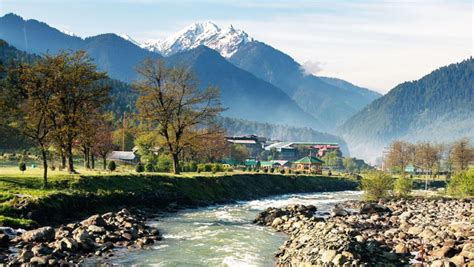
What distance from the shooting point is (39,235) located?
36281 mm

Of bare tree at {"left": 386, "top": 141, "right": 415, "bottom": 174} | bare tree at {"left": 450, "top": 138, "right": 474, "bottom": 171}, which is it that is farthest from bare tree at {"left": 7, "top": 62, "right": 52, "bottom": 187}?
bare tree at {"left": 386, "top": 141, "right": 415, "bottom": 174}

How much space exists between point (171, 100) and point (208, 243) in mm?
44020

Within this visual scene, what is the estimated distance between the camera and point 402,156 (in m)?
179

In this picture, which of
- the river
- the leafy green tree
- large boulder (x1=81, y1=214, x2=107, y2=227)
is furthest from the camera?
the leafy green tree

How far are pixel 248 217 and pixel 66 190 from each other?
71.9ft

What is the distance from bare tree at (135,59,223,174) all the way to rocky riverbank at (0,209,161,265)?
36.8m

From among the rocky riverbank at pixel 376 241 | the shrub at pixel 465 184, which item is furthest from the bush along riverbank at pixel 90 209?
the shrub at pixel 465 184

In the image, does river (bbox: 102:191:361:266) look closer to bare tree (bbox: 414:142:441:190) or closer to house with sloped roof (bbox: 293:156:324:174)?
house with sloped roof (bbox: 293:156:324:174)

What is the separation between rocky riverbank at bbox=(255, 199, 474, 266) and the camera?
3300cm

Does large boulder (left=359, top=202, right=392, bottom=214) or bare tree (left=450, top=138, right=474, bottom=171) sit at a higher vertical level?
bare tree (left=450, top=138, right=474, bottom=171)

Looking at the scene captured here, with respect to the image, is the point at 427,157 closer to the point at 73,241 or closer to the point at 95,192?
the point at 95,192

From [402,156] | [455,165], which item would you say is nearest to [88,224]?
[455,165]

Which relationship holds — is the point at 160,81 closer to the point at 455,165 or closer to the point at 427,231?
the point at 427,231

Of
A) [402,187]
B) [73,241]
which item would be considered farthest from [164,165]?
[73,241]
